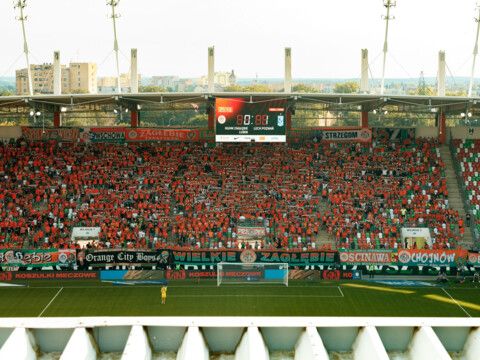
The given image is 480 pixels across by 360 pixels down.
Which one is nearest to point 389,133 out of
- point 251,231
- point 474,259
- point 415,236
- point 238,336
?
point 415,236

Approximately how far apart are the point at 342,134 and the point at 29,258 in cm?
2409

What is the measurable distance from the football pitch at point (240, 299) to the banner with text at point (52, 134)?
14262 millimetres

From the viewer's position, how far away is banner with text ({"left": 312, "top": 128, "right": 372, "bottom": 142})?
149 ft

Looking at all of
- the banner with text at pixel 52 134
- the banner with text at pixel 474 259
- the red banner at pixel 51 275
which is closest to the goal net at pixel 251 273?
the red banner at pixel 51 275

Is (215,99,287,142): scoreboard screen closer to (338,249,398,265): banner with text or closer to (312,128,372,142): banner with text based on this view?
(312,128,372,142): banner with text

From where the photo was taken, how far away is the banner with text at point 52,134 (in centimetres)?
4527

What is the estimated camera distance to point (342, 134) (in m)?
45.4

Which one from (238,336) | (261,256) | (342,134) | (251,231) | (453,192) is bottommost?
(261,256)

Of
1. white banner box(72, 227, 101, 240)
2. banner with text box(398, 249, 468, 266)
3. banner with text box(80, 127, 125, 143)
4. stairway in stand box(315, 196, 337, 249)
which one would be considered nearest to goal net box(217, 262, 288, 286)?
stairway in stand box(315, 196, 337, 249)

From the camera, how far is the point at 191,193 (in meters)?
40.8

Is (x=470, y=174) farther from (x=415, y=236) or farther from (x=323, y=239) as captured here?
(x=323, y=239)

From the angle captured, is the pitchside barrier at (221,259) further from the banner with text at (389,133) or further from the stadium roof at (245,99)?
the banner with text at (389,133)

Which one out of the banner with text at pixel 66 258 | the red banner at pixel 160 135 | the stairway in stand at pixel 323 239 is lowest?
the banner with text at pixel 66 258

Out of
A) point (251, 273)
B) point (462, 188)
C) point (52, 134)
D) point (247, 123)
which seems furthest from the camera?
point (52, 134)
